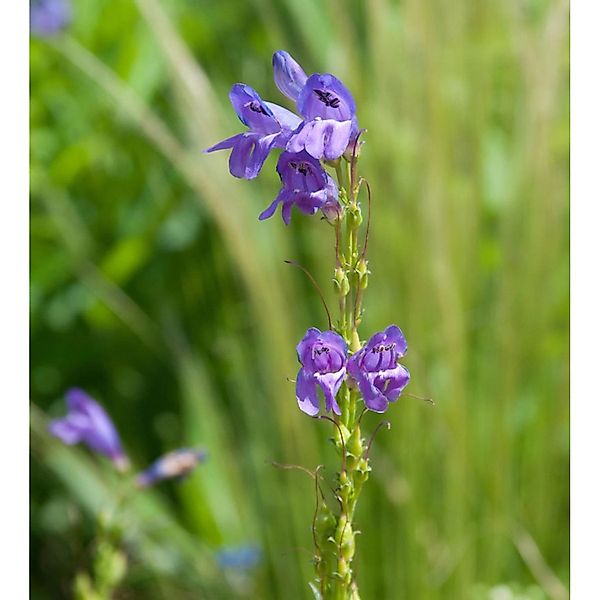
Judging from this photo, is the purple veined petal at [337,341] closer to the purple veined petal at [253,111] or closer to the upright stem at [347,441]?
the upright stem at [347,441]

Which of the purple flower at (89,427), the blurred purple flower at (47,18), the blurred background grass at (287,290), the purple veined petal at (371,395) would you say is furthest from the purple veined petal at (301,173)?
the blurred purple flower at (47,18)

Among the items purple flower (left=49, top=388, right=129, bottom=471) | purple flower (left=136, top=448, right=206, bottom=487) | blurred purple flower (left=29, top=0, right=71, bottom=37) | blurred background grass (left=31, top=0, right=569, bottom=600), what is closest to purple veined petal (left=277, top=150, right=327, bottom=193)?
purple flower (left=136, top=448, right=206, bottom=487)

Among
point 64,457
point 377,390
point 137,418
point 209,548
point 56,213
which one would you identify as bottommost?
point 377,390

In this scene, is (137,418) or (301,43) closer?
(301,43)

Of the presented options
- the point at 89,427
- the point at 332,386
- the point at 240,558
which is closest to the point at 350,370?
the point at 332,386

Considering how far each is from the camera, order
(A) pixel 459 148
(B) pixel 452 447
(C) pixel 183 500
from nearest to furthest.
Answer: (B) pixel 452 447, (A) pixel 459 148, (C) pixel 183 500

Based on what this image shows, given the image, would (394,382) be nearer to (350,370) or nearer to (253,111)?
(350,370)
